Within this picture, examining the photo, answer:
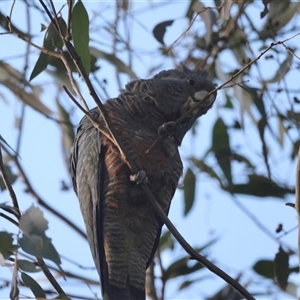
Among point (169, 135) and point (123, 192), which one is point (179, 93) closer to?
point (169, 135)

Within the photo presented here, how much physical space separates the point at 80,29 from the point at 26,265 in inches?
35.5

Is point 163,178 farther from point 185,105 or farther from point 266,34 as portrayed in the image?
point 266,34

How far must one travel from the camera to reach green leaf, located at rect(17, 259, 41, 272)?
7.13 ft

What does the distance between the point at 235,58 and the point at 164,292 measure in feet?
4.86

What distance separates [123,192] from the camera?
115 inches

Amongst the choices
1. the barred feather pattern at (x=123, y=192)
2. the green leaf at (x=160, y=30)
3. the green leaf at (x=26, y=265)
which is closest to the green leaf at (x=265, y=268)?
the barred feather pattern at (x=123, y=192)

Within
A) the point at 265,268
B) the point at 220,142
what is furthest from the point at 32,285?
the point at 220,142

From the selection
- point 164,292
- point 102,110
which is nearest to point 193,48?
point 164,292

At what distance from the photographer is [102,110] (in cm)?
221

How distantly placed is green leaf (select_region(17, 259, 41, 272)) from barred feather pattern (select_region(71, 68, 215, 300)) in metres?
0.72

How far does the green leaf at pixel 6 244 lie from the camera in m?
2.15

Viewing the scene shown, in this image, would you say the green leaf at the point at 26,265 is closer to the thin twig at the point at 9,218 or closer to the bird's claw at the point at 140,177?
the thin twig at the point at 9,218

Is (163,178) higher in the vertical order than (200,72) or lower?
lower

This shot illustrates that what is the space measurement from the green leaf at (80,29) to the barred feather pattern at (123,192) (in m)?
0.44
